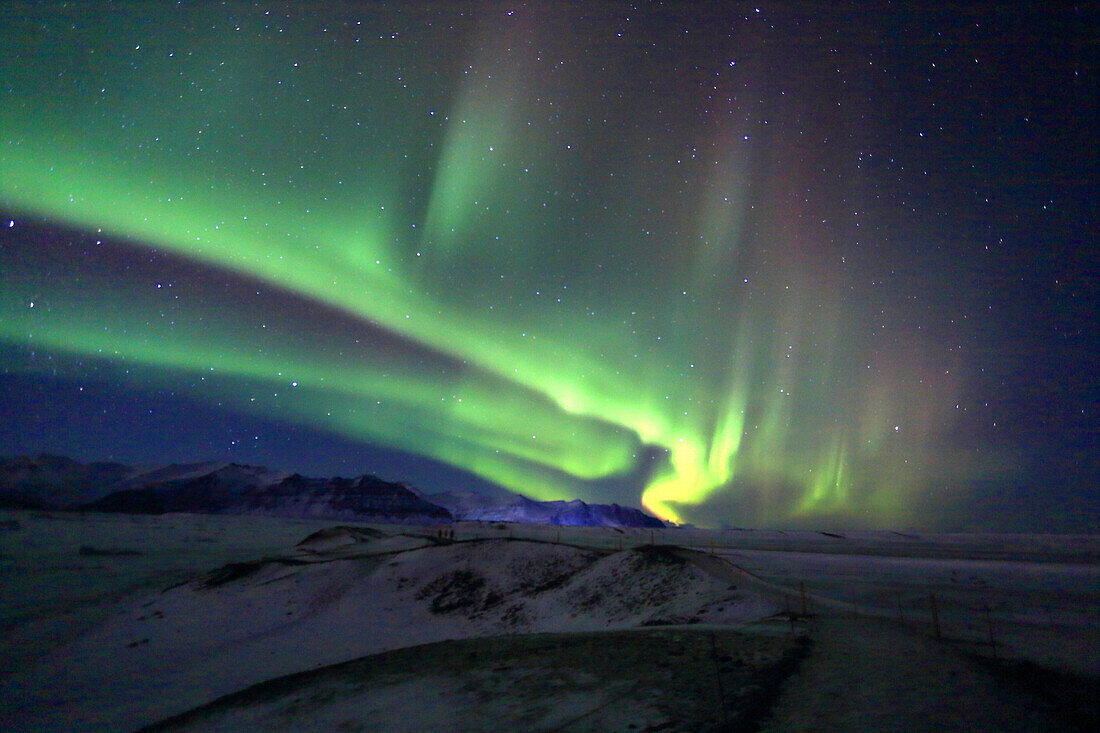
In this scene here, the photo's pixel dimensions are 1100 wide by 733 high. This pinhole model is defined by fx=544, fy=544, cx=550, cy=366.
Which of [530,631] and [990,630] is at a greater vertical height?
[990,630]

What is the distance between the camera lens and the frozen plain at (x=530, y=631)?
1116cm

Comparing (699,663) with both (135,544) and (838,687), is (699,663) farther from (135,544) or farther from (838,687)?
(135,544)

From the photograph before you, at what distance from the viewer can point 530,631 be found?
28578 millimetres

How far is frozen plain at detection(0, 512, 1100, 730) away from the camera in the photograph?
36.6 feet

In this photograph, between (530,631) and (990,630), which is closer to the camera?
(990,630)

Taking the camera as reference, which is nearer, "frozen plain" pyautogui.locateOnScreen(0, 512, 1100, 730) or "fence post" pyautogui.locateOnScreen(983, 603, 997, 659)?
"frozen plain" pyautogui.locateOnScreen(0, 512, 1100, 730)

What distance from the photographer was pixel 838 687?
11.1 metres

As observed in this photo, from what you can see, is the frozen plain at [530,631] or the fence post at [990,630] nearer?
the frozen plain at [530,631]

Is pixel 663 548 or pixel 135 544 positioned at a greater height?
pixel 663 548

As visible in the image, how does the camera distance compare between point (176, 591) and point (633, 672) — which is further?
point (176, 591)

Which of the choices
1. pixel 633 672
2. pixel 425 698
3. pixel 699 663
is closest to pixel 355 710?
pixel 425 698

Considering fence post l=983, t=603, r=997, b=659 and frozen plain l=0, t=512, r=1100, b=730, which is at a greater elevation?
fence post l=983, t=603, r=997, b=659

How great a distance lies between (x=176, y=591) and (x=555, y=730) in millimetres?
38589

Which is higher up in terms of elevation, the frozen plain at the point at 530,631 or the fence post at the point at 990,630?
the fence post at the point at 990,630
